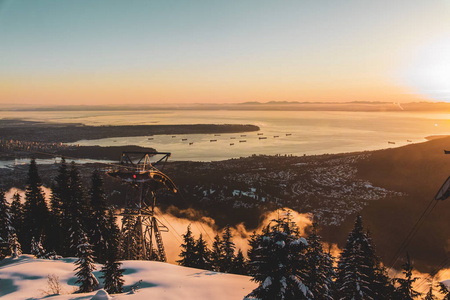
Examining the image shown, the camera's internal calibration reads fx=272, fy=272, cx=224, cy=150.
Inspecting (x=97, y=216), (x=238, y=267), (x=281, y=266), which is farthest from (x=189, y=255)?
(x=281, y=266)

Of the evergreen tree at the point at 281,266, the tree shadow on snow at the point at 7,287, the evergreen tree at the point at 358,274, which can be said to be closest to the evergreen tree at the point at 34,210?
Answer: the tree shadow on snow at the point at 7,287

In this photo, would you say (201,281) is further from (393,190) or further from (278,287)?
(393,190)

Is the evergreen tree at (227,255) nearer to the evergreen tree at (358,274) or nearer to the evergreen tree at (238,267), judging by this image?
the evergreen tree at (238,267)

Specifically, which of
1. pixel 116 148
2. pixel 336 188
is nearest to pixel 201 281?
pixel 336 188

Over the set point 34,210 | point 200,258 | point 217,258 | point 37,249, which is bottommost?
point 217,258

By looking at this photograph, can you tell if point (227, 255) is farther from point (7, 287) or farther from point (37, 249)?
point (7, 287)
